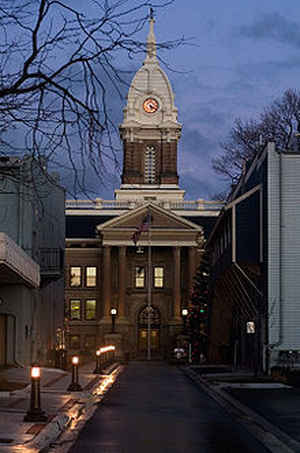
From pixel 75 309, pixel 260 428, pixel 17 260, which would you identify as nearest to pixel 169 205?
pixel 75 309

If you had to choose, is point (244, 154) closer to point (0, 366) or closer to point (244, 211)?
point (244, 211)

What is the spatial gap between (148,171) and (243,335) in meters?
53.0

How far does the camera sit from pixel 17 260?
95.3 ft

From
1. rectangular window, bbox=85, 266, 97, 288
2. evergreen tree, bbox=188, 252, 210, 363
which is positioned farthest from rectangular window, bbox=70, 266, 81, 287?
evergreen tree, bbox=188, 252, 210, 363

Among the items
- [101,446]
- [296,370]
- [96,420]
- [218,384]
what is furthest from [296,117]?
[101,446]

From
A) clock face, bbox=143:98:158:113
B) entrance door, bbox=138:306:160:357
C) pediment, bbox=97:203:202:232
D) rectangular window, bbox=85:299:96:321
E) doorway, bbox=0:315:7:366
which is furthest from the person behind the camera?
clock face, bbox=143:98:158:113

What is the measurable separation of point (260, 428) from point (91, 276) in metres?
72.8

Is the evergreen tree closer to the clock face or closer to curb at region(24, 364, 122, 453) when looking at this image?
the clock face

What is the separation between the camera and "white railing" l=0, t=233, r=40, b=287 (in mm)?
26688

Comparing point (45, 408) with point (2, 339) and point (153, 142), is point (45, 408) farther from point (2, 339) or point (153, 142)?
point (153, 142)

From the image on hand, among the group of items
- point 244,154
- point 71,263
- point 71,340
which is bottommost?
point 71,340

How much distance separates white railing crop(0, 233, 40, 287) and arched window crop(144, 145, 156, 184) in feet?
201

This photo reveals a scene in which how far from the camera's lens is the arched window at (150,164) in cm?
9594

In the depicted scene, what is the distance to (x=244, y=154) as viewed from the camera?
55.7 m
